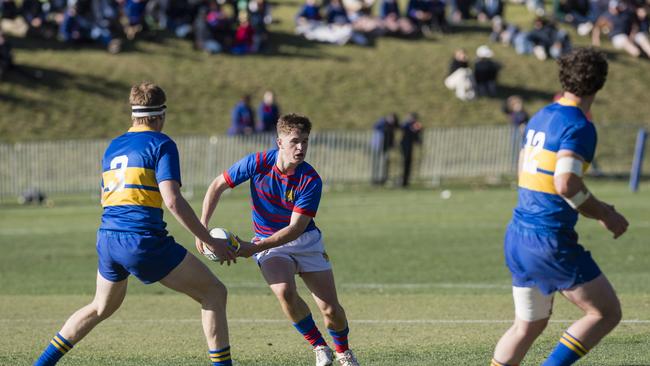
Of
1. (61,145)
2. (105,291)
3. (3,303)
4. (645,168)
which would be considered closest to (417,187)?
(645,168)

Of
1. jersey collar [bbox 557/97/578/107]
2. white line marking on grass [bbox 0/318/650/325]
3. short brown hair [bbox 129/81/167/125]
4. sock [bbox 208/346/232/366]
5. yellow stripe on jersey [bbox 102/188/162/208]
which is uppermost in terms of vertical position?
jersey collar [bbox 557/97/578/107]

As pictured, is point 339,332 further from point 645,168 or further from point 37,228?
point 645,168

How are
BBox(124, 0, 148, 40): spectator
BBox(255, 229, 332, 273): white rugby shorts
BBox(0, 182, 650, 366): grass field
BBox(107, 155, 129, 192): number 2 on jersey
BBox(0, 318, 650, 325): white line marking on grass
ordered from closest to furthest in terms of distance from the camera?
BBox(107, 155, 129, 192): number 2 on jersey
BBox(255, 229, 332, 273): white rugby shorts
BBox(0, 182, 650, 366): grass field
BBox(0, 318, 650, 325): white line marking on grass
BBox(124, 0, 148, 40): spectator

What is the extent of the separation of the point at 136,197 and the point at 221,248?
68 cm

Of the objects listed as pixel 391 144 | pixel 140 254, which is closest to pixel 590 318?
pixel 140 254

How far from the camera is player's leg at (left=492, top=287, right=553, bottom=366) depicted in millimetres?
6203

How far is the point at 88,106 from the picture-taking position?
30.5m

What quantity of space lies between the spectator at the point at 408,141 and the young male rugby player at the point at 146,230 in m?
18.9

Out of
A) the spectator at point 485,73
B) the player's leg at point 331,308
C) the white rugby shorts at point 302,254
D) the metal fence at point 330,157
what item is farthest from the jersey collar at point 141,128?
the spectator at point 485,73

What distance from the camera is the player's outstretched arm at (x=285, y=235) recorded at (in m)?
7.41

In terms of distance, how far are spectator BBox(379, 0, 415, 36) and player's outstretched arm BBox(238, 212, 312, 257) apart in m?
29.5

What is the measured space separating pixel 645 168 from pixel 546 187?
2289 cm

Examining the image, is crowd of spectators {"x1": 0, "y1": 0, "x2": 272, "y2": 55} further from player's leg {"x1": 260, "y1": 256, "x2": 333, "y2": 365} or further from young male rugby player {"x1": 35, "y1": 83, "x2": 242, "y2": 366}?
young male rugby player {"x1": 35, "y1": 83, "x2": 242, "y2": 366}

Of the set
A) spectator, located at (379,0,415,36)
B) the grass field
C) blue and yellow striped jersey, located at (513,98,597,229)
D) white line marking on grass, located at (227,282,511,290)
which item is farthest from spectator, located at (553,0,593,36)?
blue and yellow striped jersey, located at (513,98,597,229)
